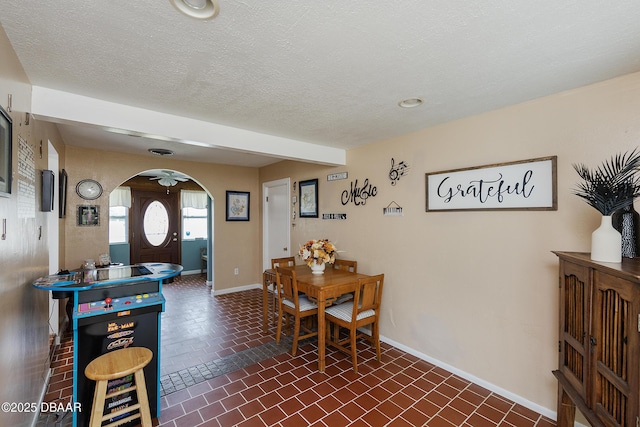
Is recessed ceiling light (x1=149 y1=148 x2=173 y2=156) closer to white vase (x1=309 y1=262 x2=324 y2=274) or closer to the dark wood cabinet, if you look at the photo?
white vase (x1=309 y1=262 x2=324 y2=274)

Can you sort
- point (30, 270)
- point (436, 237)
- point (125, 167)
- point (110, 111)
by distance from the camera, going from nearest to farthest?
1. point (30, 270)
2. point (110, 111)
3. point (436, 237)
4. point (125, 167)

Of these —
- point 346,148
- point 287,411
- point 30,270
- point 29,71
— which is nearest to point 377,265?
point 346,148

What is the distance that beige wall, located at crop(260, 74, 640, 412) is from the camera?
1.91 meters

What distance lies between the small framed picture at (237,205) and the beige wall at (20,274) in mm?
3048

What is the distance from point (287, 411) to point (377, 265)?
68.7 inches

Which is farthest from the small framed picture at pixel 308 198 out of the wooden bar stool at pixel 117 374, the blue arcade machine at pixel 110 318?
the wooden bar stool at pixel 117 374

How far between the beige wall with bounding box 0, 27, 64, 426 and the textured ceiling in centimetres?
25

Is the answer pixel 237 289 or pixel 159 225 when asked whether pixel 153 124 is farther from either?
pixel 159 225

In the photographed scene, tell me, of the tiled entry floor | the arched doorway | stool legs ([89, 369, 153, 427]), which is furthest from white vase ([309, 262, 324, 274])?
the arched doorway

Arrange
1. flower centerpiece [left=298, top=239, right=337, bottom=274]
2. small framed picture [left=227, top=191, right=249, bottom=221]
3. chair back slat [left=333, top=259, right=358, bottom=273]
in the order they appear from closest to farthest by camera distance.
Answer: flower centerpiece [left=298, top=239, right=337, bottom=274]
chair back slat [left=333, top=259, right=358, bottom=273]
small framed picture [left=227, top=191, right=249, bottom=221]

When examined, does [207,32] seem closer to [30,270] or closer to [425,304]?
[30,270]

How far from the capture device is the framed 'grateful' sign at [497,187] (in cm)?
207

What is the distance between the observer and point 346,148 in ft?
12.0

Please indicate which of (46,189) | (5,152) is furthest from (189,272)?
(5,152)
